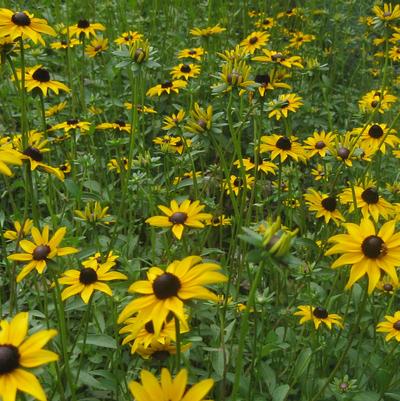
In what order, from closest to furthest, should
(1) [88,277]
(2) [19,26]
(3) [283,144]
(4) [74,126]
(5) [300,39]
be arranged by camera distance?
(1) [88,277], (2) [19,26], (3) [283,144], (4) [74,126], (5) [300,39]

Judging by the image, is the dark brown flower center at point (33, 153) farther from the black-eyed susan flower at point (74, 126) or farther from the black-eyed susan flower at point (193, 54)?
the black-eyed susan flower at point (193, 54)

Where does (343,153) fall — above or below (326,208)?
above

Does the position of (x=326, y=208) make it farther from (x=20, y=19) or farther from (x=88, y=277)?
(x=20, y=19)

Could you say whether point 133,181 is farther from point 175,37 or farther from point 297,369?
point 175,37

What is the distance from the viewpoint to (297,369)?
1.55 metres

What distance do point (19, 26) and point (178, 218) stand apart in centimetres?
79

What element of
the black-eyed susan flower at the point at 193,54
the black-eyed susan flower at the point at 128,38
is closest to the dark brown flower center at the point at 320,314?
the black-eyed susan flower at the point at 128,38

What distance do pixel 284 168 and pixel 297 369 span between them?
2.64 feet

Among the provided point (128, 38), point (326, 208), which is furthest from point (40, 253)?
point (128, 38)

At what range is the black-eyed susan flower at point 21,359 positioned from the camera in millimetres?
833

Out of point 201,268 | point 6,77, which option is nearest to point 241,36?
point 6,77

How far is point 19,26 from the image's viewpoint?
1683mm

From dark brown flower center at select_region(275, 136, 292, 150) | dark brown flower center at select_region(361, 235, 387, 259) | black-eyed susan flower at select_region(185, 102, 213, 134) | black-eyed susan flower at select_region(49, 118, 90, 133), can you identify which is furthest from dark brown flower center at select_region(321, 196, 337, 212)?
black-eyed susan flower at select_region(49, 118, 90, 133)

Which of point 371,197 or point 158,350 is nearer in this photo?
point 158,350
